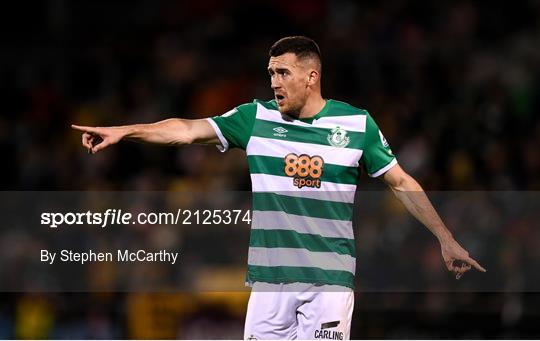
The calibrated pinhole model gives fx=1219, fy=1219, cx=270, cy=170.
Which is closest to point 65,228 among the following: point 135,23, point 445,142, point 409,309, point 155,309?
point 155,309

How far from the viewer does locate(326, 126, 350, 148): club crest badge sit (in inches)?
261

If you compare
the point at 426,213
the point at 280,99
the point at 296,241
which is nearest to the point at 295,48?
the point at 280,99

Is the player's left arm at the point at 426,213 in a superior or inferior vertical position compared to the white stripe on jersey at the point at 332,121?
inferior

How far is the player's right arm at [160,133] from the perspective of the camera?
632 centimetres

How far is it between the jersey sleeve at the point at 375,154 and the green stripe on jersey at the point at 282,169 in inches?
Result: 4.6

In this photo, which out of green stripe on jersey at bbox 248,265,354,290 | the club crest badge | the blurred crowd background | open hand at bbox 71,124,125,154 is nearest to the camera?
open hand at bbox 71,124,125,154

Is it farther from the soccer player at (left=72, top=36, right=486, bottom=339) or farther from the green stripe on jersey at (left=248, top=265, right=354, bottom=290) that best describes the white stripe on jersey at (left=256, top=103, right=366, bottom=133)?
the green stripe on jersey at (left=248, top=265, right=354, bottom=290)

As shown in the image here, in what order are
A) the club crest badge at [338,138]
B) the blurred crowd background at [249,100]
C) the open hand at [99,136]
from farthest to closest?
the blurred crowd background at [249,100] < the club crest badge at [338,138] < the open hand at [99,136]

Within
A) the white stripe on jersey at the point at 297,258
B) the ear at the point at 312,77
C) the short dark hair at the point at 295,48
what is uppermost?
the short dark hair at the point at 295,48

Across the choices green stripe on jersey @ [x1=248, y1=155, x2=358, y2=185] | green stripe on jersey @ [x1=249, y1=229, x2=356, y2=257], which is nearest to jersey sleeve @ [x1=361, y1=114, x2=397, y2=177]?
green stripe on jersey @ [x1=248, y1=155, x2=358, y2=185]

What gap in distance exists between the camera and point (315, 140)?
6656mm

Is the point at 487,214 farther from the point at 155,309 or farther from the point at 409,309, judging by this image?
the point at 155,309

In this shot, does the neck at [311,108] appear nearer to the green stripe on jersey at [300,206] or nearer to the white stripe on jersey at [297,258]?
the green stripe on jersey at [300,206]

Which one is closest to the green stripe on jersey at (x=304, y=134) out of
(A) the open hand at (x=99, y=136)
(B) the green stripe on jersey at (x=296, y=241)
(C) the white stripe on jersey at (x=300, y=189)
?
(C) the white stripe on jersey at (x=300, y=189)
